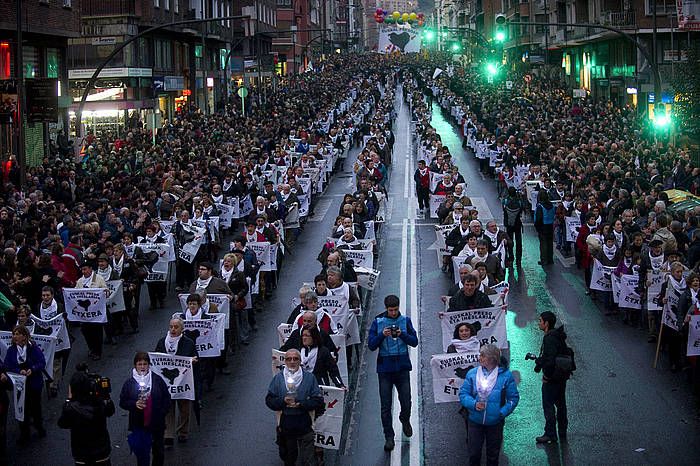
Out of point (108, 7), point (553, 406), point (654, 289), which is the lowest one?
point (553, 406)

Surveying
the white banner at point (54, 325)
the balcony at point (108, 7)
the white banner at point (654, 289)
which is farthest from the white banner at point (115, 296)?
the balcony at point (108, 7)

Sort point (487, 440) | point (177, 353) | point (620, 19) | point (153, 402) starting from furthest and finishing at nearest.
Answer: point (620, 19)
point (177, 353)
point (153, 402)
point (487, 440)

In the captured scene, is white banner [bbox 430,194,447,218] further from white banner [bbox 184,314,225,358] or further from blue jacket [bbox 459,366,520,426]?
blue jacket [bbox 459,366,520,426]

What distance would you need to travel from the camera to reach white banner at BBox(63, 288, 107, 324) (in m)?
16.0

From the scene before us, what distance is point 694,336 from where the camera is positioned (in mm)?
13547

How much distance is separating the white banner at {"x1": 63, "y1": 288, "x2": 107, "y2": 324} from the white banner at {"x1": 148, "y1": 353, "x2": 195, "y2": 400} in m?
4.17

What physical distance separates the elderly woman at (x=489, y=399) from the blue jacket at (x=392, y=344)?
1576mm

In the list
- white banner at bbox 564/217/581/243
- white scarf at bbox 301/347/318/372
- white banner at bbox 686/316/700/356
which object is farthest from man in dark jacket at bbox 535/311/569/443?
white banner at bbox 564/217/581/243

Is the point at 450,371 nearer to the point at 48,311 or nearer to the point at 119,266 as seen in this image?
the point at 48,311

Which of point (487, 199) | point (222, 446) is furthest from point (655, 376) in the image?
point (487, 199)

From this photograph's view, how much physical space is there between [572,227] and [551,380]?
40.0ft

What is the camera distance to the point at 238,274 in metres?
16.1

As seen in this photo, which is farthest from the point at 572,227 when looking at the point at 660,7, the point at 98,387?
the point at 660,7

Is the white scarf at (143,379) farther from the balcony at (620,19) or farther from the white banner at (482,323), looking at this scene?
the balcony at (620,19)
